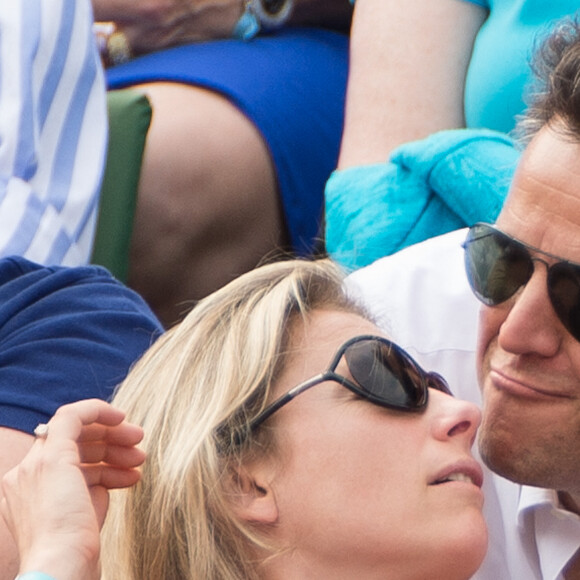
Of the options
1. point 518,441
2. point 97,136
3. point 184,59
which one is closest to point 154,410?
point 518,441

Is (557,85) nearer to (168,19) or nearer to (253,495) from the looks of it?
(253,495)

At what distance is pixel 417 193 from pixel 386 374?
722mm

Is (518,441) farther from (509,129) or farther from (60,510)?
(509,129)

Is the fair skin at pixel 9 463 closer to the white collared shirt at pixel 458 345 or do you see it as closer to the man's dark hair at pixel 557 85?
the white collared shirt at pixel 458 345

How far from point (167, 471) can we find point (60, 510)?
188 millimetres

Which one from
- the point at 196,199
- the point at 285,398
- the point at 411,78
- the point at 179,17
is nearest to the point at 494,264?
the point at 285,398

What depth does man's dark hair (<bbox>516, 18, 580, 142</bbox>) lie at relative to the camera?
6.01 ft

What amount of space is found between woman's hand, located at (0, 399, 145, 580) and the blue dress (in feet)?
3.93

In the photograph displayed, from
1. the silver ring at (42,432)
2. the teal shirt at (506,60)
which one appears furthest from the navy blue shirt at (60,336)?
the teal shirt at (506,60)

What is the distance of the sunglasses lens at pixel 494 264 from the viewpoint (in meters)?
1.78

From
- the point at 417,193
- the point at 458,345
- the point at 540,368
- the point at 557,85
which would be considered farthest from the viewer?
the point at 417,193

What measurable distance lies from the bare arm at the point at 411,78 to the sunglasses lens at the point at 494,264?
0.67 meters

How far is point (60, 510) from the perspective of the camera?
1501 mm

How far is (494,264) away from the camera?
1.82 meters
